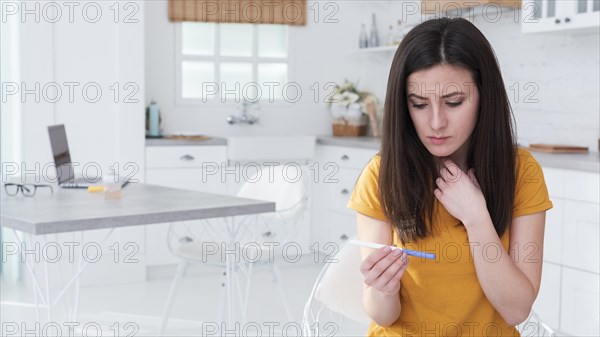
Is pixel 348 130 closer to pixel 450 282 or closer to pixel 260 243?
pixel 260 243

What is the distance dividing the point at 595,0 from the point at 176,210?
2222mm

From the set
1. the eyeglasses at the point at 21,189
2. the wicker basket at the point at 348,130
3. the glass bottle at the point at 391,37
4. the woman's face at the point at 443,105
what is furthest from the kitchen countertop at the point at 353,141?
the woman's face at the point at 443,105

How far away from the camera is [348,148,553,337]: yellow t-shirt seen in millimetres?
1578

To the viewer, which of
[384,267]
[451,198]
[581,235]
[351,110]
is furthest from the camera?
[351,110]

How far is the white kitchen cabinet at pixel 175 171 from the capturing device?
495cm

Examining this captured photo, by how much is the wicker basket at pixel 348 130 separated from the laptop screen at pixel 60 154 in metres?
2.50

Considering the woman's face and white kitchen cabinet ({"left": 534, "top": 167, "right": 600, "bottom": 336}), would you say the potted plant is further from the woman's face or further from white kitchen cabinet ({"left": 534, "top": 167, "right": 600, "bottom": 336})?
the woman's face

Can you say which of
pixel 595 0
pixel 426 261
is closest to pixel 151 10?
pixel 595 0

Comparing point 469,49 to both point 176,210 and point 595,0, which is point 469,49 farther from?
point 595,0

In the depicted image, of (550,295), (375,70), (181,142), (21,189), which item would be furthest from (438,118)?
(375,70)

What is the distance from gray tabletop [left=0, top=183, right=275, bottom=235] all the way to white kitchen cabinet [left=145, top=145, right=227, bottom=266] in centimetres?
173

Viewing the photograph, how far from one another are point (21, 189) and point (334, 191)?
2688 millimetres

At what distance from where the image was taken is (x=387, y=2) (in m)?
5.86

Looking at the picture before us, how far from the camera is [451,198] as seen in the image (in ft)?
5.05
